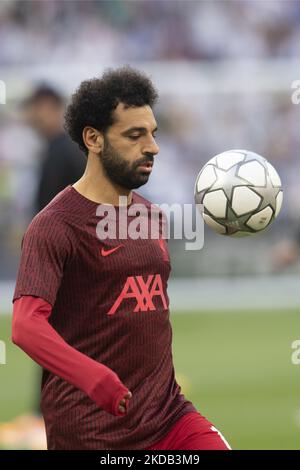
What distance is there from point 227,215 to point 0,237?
40.9 feet

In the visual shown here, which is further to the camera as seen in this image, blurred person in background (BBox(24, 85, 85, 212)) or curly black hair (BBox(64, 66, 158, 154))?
blurred person in background (BBox(24, 85, 85, 212))

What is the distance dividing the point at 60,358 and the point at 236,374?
7.84 meters

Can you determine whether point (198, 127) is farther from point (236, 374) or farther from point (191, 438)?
point (191, 438)

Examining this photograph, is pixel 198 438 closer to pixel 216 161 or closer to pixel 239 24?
pixel 216 161

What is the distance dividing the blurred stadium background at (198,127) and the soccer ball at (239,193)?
6.37 meters

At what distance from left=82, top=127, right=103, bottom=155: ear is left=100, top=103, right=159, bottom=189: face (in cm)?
5

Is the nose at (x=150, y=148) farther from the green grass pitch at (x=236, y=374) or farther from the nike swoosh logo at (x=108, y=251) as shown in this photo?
the green grass pitch at (x=236, y=374)

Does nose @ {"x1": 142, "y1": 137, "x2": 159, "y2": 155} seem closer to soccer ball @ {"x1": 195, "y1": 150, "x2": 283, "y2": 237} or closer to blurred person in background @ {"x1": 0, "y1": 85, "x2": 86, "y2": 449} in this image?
soccer ball @ {"x1": 195, "y1": 150, "x2": 283, "y2": 237}

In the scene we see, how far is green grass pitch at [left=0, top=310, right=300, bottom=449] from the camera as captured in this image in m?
9.18

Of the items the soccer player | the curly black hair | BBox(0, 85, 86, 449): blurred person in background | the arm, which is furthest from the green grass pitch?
the arm

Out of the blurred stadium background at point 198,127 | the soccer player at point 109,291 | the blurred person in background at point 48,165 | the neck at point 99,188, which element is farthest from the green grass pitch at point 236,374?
the neck at point 99,188

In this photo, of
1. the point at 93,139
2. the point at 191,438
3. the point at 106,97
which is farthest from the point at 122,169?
the point at 191,438
